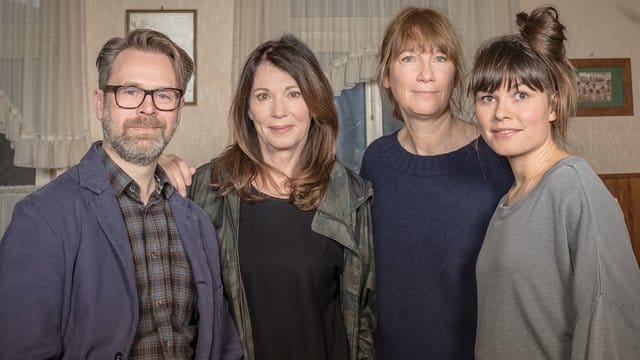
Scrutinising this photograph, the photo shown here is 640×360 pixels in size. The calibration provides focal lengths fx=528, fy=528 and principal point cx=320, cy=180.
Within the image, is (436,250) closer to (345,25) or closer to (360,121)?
(360,121)

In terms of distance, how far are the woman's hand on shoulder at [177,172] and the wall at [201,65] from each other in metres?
1.91

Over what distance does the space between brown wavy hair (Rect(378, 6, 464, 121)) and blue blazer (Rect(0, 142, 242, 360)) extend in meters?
0.97

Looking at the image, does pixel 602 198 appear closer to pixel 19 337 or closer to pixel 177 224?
pixel 177 224

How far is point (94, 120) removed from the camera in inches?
145

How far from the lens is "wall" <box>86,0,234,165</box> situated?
12.0 ft

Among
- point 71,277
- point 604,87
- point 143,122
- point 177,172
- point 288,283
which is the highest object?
point 604,87

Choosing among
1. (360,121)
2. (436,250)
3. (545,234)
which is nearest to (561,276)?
(545,234)

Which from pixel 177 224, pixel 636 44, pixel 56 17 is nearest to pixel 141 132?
pixel 177 224

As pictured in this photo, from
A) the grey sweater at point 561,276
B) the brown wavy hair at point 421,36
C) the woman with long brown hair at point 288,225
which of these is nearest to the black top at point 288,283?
the woman with long brown hair at point 288,225

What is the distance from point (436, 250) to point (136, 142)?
95 cm

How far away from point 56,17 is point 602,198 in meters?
3.68

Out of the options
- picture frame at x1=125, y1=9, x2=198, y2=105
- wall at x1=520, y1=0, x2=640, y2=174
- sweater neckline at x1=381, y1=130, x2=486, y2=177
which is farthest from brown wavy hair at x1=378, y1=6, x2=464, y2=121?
wall at x1=520, y1=0, x2=640, y2=174

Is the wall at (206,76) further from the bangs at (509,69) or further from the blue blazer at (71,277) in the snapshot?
the bangs at (509,69)

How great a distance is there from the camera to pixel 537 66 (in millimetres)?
1307
